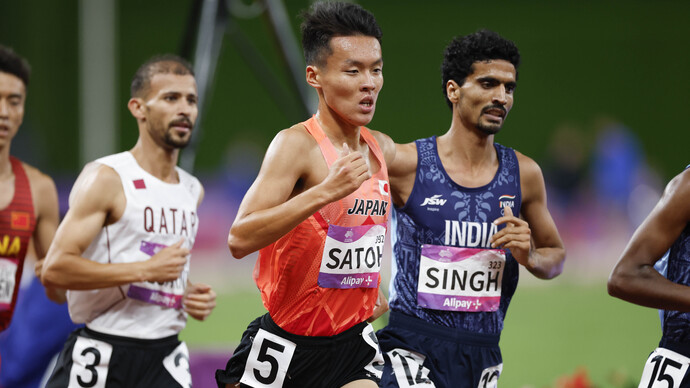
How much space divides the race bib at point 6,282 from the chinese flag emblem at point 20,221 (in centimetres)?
18

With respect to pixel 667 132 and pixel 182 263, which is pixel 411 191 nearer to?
pixel 182 263

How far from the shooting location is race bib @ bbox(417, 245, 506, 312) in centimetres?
409

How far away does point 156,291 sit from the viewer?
13.8 ft

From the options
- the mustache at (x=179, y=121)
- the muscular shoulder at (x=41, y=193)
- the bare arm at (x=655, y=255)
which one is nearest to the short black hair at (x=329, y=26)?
the mustache at (x=179, y=121)

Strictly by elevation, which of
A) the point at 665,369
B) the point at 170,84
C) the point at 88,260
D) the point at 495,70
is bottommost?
the point at 665,369

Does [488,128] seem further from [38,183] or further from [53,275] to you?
[38,183]

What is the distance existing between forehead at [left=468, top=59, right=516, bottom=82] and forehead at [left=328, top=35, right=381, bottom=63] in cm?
86

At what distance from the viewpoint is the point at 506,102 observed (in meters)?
4.20

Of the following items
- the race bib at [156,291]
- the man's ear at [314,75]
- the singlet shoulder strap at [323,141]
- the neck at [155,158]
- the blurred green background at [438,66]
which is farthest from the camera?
the blurred green background at [438,66]

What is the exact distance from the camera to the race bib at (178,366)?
420 centimetres

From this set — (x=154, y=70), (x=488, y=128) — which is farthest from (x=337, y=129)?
(x=154, y=70)

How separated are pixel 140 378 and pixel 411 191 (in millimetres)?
1605

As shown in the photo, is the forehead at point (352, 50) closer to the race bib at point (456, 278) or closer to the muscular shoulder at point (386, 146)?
the muscular shoulder at point (386, 146)

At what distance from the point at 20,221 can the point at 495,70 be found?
262 cm
